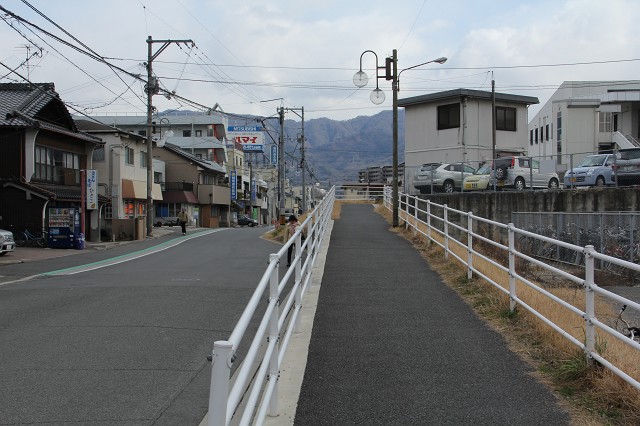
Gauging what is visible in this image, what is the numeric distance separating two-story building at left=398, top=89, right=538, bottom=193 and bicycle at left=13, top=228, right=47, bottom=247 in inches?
803

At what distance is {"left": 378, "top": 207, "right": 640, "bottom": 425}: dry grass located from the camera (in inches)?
172

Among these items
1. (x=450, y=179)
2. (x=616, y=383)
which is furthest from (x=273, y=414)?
(x=450, y=179)

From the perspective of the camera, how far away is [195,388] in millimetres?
5559

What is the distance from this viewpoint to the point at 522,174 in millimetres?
25750

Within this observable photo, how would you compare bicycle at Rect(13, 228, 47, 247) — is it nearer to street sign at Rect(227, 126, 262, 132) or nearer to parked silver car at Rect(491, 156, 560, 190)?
parked silver car at Rect(491, 156, 560, 190)

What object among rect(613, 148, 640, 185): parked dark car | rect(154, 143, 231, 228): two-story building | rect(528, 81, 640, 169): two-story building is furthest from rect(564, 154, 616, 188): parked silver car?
rect(154, 143, 231, 228): two-story building

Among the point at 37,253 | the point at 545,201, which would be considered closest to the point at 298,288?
the point at 545,201

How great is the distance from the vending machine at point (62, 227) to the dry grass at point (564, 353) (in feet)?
69.5

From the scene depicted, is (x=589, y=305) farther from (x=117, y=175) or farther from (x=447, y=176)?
(x=117, y=175)

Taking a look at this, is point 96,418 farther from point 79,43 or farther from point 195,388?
point 79,43

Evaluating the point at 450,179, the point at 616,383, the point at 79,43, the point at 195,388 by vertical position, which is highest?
the point at 79,43

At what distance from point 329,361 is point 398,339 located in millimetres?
1077

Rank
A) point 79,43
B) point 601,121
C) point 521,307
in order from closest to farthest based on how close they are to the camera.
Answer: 1. point 521,307
2. point 79,43
3. point 601,121

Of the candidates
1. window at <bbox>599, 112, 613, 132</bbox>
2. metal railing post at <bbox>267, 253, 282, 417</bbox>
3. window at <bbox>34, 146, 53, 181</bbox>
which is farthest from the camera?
window at <bbox>599, 112, 613, 132</bbox>
